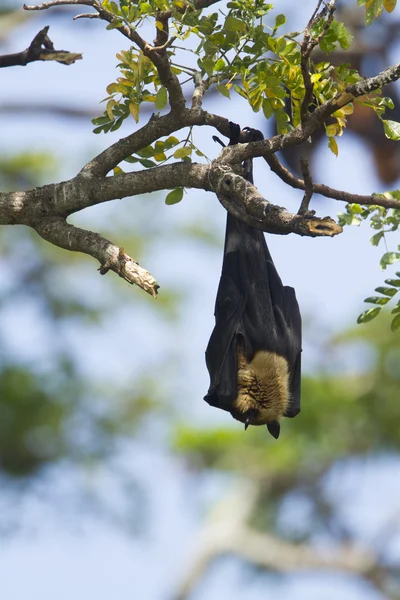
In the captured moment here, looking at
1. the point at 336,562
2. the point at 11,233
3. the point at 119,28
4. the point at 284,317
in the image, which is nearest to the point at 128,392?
the point at 11,233

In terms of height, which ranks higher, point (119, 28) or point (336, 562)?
point (336, 562)

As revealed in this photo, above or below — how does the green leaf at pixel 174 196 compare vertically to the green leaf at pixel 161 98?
below

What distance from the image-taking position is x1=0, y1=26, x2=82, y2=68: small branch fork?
504 cm

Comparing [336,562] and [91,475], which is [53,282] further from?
[336,562]

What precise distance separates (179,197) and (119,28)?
3.12ft

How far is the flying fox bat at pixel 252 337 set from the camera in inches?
197

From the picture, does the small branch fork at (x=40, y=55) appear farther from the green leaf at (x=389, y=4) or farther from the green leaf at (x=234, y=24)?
the green leaf at (x=389, y=4)

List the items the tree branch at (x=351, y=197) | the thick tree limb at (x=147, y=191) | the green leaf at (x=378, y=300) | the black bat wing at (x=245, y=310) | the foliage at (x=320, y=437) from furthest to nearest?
the foliage at (x=320, y=437), the black bat wing at (x=245, y=310), the green leaf at (x=378, y=300), the tree branch at (x=351, y=197), the thick tree limb at (x=147, y=191)

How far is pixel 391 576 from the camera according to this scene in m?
18.6

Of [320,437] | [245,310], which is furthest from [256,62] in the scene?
[320,437]

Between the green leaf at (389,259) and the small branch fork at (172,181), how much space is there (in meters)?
0.32

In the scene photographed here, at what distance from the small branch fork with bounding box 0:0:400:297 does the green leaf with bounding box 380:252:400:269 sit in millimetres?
315

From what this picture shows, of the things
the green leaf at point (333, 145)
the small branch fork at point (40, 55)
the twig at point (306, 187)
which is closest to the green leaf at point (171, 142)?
the green leaf at point (333, 145)

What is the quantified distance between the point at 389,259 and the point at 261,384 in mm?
1391
